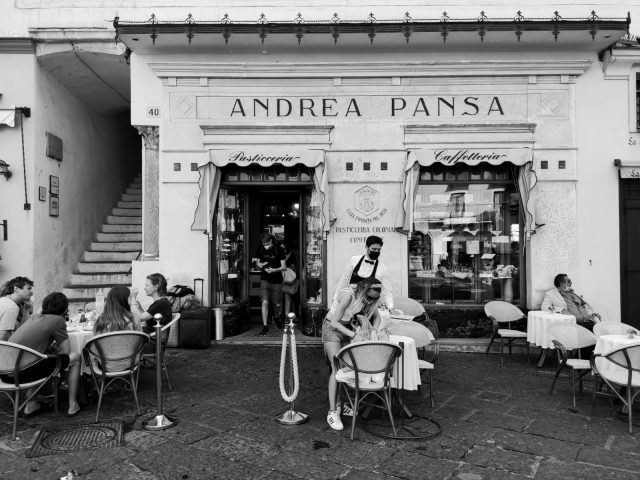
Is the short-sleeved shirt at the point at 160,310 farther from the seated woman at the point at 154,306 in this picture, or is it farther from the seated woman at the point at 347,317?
the seated woman at the point at 347,317

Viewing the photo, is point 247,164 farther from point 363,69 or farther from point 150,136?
point 363,69

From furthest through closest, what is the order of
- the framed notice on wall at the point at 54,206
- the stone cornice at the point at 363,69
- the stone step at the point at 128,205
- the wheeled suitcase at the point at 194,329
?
the stone step at the point at 128,205, the framed notice on wall at the point at 54,206, the stone cornice at the point at 363,69, the wheeled suitcase at the point at 194,329

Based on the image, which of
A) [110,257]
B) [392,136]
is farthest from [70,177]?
[392,136]

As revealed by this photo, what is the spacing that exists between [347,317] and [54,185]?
6888mm

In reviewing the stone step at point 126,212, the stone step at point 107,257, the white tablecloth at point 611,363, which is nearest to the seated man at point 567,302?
the white tablecloth at point 611,363

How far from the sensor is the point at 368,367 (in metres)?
4.31

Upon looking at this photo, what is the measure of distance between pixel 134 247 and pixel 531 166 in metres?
7.76

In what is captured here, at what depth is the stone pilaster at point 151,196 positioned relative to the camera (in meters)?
8.25

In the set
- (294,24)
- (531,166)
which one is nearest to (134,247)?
(294,24)

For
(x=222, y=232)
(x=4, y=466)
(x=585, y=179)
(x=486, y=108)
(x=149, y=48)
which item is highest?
(x=149, y=48)

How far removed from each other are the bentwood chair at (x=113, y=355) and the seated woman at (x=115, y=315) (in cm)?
24

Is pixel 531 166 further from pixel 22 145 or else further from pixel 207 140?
pixel 22 145

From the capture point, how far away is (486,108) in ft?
26.6

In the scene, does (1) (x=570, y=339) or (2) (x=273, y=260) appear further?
(2) (x=273, y=260)
